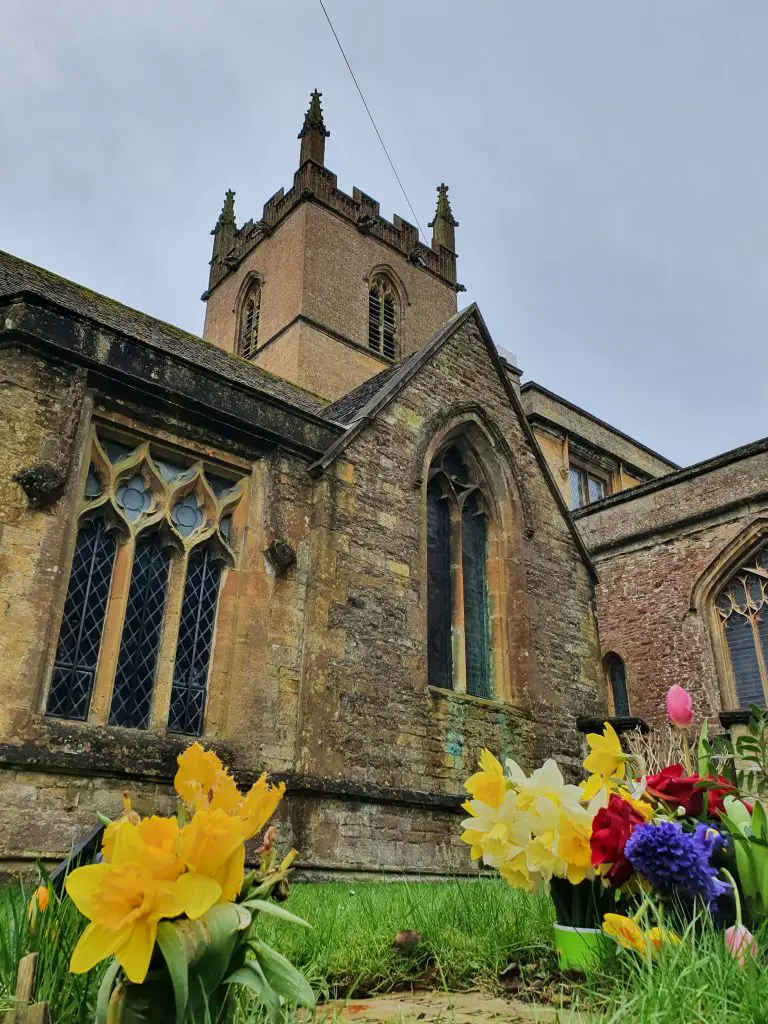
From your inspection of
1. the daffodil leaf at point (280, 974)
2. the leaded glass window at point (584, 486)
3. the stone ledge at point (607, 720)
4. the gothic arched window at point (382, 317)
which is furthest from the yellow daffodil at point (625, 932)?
the gothic arched window at point (382, 317)

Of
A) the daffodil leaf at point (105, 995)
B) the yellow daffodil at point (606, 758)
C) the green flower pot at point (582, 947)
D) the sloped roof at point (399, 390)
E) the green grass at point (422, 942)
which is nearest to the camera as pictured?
the daffodil leaf at point (105, 995)

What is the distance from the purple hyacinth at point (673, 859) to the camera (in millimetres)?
1928

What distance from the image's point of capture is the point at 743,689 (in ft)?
50.0

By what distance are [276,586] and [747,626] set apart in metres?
10.6

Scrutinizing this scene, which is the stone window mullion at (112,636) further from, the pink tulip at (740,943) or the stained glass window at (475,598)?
the pink tulip at (740,943)

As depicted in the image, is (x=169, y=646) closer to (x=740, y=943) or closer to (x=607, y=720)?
(x=607, y=720)

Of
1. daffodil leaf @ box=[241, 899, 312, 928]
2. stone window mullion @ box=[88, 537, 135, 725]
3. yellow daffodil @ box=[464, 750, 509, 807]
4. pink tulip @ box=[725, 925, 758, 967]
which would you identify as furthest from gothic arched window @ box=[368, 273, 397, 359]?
daffodil leaf @ box=[241, 899, 312, 928]

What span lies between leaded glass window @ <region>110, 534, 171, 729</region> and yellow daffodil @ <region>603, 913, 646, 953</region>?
6.26 metres

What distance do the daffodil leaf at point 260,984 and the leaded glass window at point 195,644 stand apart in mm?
6715

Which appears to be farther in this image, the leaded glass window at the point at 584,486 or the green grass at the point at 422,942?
the leaded glass window at the point at 584,486

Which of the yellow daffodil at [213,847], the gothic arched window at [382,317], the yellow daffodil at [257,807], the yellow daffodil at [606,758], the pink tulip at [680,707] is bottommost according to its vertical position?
the yellow daffodil at [213,847]

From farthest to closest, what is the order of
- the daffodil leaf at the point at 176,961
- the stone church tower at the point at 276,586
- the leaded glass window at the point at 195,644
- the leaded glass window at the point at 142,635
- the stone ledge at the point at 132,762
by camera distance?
the leaded glass window at the point at 195,644 → the leaded glass window at the point at 142,635 → the stone church tower at the point at 276,586 → the stone ledge at the point at 132,762 → the daffodil leaf at the point at 176,961

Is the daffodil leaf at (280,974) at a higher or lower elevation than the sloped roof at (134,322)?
lower

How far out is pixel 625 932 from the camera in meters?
1.97
